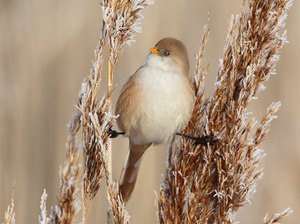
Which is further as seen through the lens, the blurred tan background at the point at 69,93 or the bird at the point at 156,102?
the blurred tan background at the point at 69,93

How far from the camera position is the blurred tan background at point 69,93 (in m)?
3.11

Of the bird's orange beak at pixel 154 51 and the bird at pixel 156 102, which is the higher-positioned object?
the bird's orange beak at pixel 154 51

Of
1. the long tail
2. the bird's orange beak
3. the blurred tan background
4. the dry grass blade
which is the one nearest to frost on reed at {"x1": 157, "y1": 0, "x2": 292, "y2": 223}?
the dry grass blade

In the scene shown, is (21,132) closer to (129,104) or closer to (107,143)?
(129,104)

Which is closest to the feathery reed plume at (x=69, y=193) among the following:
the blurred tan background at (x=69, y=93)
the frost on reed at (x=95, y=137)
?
the frost on reed at (x=95, y=137)

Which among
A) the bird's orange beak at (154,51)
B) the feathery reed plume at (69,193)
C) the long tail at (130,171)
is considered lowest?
the long tail at (130,171)

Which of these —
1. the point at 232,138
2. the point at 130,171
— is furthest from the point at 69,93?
the point at 232,138

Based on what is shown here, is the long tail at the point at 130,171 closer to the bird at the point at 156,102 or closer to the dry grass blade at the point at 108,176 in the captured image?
the bird at the point at 156,102

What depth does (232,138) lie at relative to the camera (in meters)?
1.80

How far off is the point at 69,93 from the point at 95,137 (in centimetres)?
153

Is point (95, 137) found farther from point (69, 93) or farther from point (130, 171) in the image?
point (69, 93)

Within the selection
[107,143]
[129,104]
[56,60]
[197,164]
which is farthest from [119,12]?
[56,60]

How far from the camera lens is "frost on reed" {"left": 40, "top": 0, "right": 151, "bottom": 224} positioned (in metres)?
1.58

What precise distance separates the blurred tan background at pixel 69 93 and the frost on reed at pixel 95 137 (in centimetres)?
141
